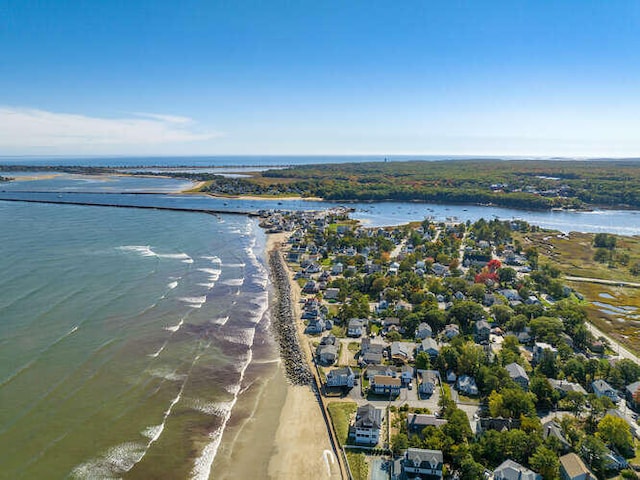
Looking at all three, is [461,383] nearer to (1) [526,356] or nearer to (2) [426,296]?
(1) [526,356]

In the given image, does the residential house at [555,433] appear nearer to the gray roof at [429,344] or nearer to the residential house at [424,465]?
the residential house at [424,465]

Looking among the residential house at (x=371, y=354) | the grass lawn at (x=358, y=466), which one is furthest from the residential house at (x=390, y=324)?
the grass lawn at (x=358, y=466)

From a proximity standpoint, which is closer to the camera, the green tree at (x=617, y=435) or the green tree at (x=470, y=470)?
the green tree at (x=470, y=470)

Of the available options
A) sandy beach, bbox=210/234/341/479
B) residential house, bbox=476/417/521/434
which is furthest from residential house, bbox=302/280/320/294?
residential house, bbox=476/417/521/434

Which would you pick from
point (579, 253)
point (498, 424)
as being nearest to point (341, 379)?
point (498, 424)

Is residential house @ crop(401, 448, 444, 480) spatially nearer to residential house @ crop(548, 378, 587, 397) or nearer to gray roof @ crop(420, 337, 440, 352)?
residential house @ crop(548, 378, 587, 397)

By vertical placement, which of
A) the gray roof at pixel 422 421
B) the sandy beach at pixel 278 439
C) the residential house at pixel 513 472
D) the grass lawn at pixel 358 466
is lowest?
the sandy beach at pixel 278 439
